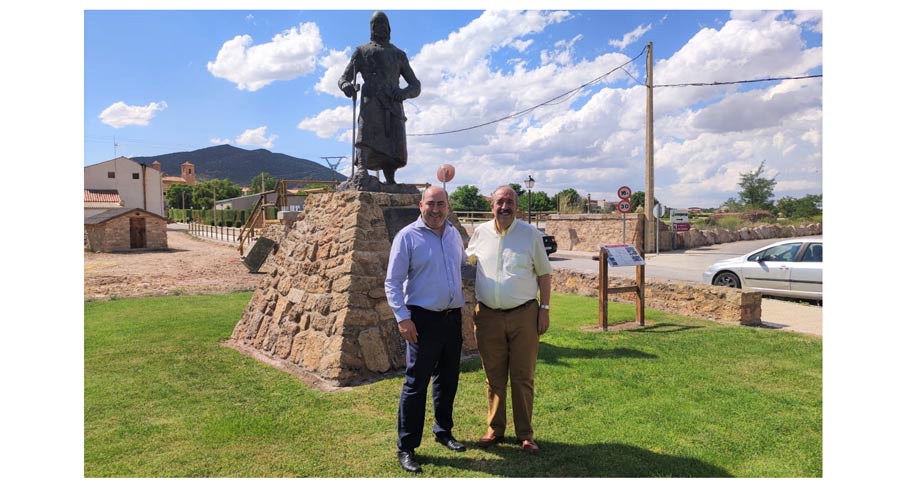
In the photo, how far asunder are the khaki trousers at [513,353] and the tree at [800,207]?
37.8m

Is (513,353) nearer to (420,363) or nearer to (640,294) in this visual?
(420,363)

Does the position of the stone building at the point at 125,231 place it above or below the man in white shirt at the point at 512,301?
above

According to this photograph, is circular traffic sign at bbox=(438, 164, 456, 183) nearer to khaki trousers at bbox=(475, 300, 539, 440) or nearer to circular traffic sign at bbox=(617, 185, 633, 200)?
khaki trousers at bbox=(475, 300, 539, 440)

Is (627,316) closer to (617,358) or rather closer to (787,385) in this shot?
(617,358)

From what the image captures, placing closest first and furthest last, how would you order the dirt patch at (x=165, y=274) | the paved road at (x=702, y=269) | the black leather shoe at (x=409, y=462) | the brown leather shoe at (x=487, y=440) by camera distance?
1. the black leather shoe at (x=409, y=462)
2. the brown leather shoe at (x=487, y=440)
3. the paved road at (x=702, y=269)
4. the dirt patch at (x=165, y=274)

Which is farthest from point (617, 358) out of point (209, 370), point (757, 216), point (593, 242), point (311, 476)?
point (757, 216)

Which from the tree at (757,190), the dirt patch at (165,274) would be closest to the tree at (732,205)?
the tree at (757,190)

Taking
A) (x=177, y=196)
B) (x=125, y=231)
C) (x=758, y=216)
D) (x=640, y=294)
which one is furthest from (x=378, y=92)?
(x=177, y=196)

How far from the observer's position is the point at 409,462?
129 inches

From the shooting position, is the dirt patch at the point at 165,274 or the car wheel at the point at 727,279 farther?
the dirt patch at the point at 165,274

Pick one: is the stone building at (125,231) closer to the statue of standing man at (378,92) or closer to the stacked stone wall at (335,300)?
the stacked stone wall at (335,300)

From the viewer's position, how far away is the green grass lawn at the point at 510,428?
3350 mm

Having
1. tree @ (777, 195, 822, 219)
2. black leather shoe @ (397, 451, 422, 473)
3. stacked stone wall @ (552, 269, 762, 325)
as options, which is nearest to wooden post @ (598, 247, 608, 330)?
stacked stone wall @ (552, 269, 762, 325)

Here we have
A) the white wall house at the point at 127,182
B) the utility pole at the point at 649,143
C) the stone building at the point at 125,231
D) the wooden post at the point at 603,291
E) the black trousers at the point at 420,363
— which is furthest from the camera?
the white wall house at the point at 127,182
